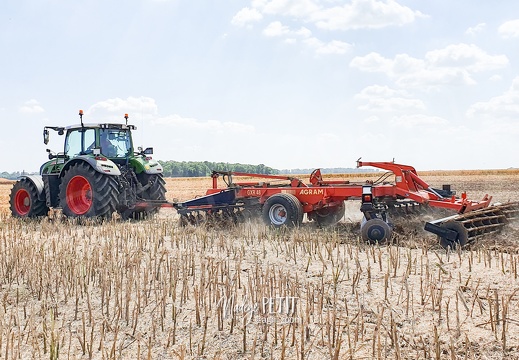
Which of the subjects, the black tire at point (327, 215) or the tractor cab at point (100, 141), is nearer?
the black tire at point (327, 215)

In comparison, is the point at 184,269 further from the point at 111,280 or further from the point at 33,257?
the point at 33,257

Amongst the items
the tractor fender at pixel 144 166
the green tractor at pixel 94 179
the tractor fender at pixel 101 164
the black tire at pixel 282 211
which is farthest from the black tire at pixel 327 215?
the tractor fender at pixel 101 164

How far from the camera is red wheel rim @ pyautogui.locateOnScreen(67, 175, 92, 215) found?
32.3 ft

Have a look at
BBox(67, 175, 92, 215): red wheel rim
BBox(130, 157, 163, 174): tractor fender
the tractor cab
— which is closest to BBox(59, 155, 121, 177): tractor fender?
the tractor cab

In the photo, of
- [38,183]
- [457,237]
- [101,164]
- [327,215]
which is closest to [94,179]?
[101,164]

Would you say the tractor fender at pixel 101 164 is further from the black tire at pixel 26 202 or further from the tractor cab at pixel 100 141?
the black tire at pixel 26 202

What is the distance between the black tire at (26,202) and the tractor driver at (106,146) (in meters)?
1.75

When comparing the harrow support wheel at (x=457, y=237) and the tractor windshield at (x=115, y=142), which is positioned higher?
the tractor windshield at (x=115, y=142)

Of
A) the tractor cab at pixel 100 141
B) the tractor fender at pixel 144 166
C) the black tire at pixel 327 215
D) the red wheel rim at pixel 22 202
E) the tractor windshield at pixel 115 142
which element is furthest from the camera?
the red wheel rim at pixel 22 202

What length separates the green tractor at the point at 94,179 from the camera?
9.40 meters

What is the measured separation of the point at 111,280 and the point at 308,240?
2477mm

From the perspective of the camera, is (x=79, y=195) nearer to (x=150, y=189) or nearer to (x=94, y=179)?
(x=94, y=179)

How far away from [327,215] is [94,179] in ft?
14.1

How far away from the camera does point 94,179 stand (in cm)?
939
